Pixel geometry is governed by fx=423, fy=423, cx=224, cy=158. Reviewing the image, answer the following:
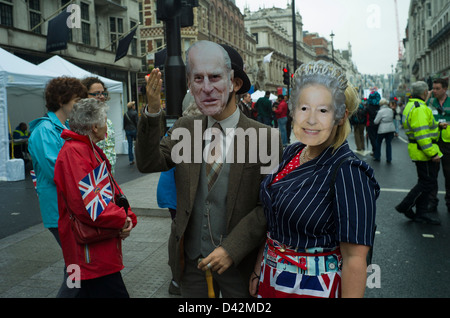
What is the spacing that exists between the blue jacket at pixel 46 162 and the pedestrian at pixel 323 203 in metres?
1.83

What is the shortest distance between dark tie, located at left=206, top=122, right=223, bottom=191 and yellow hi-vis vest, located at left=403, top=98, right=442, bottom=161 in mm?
4669

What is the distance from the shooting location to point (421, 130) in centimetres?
595

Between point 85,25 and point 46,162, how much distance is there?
21.7 meters

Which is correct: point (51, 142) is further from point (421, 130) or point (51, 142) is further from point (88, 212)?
point (421, 130)

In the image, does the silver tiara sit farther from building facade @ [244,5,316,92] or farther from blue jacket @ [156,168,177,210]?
building facade @ [244,5,316,92]

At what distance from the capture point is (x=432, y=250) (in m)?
4.99

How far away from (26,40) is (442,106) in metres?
16.6

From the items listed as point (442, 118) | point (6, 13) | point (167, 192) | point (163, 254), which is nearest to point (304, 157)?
point (167, 192)

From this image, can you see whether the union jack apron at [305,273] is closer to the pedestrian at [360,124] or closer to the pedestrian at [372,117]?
the pedestrian at [372,117]

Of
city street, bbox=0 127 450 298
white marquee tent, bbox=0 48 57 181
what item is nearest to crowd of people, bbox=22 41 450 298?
city street, bbox=0 127 450 298

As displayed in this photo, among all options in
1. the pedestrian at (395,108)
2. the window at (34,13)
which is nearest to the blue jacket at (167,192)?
the pedestrian at (395,108)

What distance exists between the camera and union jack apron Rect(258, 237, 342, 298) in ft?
5.89
